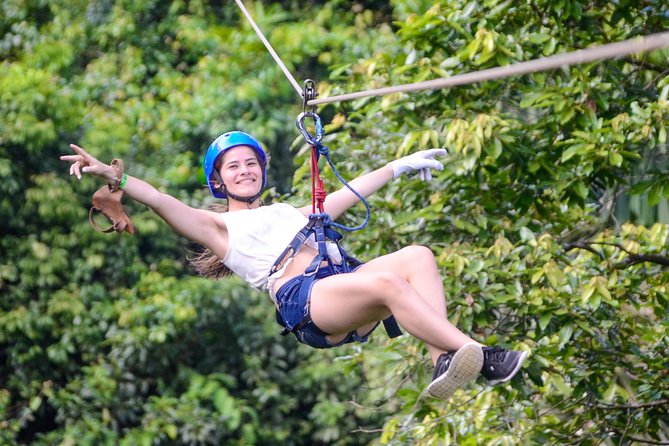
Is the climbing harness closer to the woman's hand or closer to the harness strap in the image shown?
the harness strap

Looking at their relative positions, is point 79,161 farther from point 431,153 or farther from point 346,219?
point 346,219

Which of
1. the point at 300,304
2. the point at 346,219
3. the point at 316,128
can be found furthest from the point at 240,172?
the point at 346,219

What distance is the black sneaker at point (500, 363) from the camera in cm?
344

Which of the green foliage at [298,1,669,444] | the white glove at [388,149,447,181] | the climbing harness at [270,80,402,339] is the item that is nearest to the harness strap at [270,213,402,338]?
the climbing harness at [270,80,402,339]

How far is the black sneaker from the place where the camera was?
11.3 ft

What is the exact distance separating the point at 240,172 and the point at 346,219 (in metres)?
1.75

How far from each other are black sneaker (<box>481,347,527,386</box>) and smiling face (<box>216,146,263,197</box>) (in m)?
1.04

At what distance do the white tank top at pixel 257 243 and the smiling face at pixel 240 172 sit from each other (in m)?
0.12

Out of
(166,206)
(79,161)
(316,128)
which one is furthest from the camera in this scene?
(316,128)

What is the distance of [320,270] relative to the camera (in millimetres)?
3840

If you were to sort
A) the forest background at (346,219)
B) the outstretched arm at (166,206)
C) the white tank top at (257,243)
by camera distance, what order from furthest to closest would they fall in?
the forest background at (346,219) < the white tank top at (257,243) < the outstretched arm at (166,206)

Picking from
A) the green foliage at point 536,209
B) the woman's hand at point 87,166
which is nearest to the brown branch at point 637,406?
the green foliage at point 536,209

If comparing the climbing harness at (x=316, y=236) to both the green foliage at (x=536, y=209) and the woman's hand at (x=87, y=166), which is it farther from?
the green foliage at (x=536, y=209)

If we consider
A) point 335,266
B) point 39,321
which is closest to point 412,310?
point 335,266
